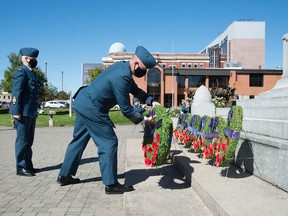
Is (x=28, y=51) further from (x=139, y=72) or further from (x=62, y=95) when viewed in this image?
(x=62, y=95)

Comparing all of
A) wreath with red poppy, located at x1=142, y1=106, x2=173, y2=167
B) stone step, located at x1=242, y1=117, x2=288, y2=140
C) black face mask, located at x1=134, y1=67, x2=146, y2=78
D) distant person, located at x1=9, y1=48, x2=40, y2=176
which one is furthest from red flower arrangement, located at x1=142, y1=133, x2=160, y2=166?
distant person, located at x1=9, y1=48, x2=40, y2=176

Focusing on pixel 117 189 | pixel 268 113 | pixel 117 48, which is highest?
pixel 117 48

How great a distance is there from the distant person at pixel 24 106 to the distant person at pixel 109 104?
1457 millimetres

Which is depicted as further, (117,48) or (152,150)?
(117,48)

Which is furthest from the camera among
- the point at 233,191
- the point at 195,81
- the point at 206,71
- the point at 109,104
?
the point at 195,81

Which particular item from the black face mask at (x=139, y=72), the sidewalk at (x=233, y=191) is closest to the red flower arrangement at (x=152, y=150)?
the sidewalk at (x=233, y=191)

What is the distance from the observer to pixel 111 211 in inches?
147

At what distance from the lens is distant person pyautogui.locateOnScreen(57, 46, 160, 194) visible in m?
3.98

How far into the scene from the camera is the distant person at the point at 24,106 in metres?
5.42

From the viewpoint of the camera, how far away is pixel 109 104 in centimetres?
Answer: 434

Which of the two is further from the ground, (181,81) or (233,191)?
(181,81)

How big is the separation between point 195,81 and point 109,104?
53.9m

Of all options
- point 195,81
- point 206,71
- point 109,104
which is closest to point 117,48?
point 195,81

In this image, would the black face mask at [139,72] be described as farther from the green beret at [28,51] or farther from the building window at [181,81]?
the building window at [181,81]
